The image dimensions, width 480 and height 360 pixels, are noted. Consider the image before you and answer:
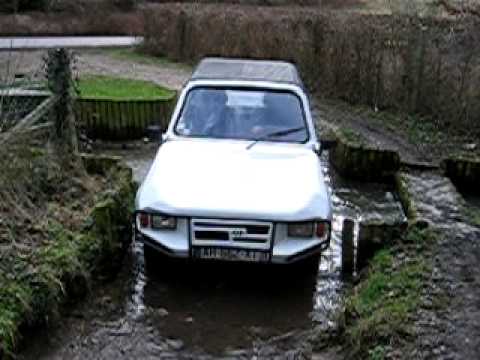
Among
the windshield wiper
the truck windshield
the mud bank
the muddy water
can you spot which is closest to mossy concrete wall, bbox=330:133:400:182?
the truck windshield

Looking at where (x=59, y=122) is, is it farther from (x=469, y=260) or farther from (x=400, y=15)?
(x=400, y=15)

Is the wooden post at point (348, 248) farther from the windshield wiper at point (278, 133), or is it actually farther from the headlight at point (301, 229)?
the windshield wiper at point (278, 133)

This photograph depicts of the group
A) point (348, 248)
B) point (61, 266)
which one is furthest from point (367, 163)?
point (61, 266)

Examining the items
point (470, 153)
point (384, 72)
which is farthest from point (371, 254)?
point (384, 72)

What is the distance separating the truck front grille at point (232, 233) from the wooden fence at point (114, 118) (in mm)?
6984

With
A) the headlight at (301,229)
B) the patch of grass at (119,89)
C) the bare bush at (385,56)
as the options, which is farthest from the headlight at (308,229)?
the patch of grass at (119,89)

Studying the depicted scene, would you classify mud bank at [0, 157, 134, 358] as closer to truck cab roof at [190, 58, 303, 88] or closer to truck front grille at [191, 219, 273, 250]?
truck front grille at [191, 219, 273, 250]

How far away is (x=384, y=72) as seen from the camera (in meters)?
15.5

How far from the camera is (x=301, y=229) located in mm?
6883

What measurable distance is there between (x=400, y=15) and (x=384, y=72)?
67.2 inches

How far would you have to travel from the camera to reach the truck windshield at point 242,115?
27.7 ft

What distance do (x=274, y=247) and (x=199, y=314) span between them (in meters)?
0.90

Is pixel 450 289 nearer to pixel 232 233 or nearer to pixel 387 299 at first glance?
pixel 387 299

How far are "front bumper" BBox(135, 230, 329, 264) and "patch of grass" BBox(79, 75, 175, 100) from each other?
27.0 feet
